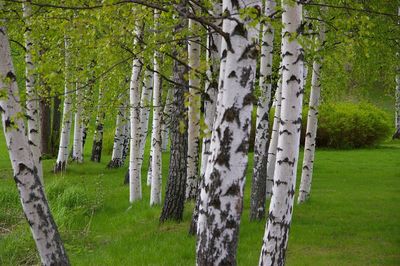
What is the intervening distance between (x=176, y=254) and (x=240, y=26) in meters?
5.17

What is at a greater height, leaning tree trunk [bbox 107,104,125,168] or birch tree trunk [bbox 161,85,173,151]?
birch tree trunk [bbox 161,85,173,151]

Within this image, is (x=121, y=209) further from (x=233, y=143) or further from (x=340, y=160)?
(x=340, y=160)

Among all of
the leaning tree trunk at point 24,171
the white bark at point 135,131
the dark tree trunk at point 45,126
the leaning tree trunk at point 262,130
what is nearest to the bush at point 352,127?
the dark tree trunk at point 45,126

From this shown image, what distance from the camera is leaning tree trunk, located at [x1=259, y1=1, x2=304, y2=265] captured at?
6457 mm

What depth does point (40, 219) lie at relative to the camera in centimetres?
640

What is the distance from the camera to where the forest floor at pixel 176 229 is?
349 inches

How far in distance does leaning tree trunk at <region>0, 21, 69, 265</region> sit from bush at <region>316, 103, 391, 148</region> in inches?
927

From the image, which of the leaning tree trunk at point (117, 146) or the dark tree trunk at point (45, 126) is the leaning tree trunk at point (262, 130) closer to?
the leaning tree trunk at point (117, 146)

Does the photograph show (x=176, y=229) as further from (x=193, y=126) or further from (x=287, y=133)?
(x=287, y=133)

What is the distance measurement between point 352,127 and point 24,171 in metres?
25.0

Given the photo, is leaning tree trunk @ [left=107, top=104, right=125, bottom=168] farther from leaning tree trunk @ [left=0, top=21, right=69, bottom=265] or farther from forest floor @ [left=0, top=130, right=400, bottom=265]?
leaning tree trunk @ [left=0, top=21, right=69, bottom=265]

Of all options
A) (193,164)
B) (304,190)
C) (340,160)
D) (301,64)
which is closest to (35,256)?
(193,164)

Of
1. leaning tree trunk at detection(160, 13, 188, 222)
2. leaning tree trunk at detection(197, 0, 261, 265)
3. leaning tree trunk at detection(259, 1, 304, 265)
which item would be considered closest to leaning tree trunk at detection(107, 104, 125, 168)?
leaning tree trunk at detection(160, 13, 188, 222)

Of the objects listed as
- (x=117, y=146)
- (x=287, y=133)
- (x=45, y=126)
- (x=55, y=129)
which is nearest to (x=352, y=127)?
(x=117, y=146)
